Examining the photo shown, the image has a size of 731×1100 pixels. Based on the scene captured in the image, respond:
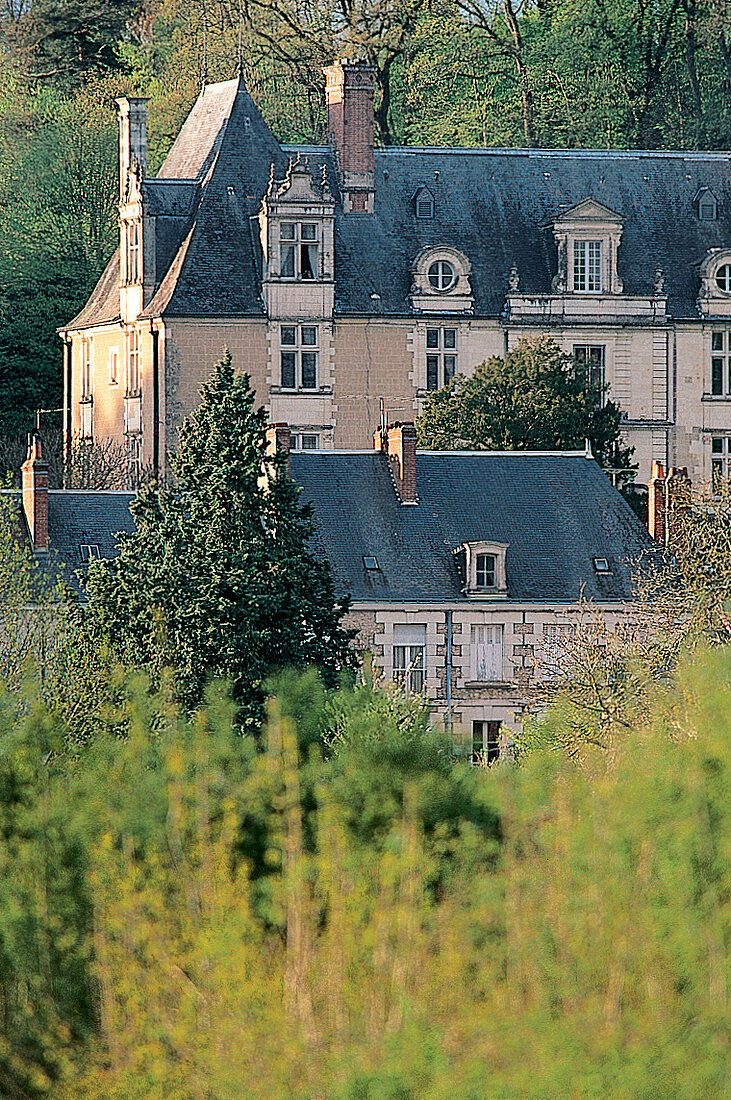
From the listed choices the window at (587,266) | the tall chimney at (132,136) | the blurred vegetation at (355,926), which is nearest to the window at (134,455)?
the tall chimney at (132,136)

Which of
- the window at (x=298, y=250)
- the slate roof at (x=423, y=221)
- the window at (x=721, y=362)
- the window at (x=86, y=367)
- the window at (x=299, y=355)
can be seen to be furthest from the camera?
the window at (x=86, y=367)

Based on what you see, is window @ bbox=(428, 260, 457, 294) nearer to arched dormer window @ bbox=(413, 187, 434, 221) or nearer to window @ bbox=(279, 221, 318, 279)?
arched dormer window @ bbox=(413, 187, 434, 221)

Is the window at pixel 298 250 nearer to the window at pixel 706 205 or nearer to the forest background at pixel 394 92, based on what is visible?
the window at pixel 706 205

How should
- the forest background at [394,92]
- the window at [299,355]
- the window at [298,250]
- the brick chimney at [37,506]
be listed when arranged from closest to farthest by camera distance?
the brick chimney at [37,506], the window at [298,250], the window at [299,355], the forest background at [394,92]

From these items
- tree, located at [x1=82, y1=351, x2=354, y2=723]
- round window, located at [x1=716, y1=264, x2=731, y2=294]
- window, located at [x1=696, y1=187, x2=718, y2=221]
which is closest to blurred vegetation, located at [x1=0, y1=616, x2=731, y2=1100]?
tree, located at [x1=82, y1=351, x2=354, y2=723]

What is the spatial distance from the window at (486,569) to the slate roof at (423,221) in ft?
31.2

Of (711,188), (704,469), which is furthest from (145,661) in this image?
(711,188)

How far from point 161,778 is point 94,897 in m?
1.10

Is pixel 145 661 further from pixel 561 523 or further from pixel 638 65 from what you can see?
pixel 638 65

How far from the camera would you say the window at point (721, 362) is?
45281 millimetres

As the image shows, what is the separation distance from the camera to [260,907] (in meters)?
11.4

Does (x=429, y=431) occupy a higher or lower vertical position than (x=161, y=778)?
higher

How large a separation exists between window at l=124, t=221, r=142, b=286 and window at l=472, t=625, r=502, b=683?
40.9 feet

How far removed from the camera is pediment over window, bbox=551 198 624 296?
44781 mm
